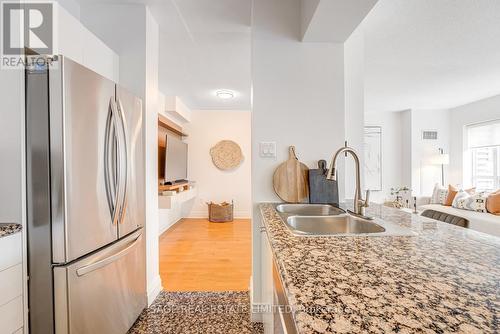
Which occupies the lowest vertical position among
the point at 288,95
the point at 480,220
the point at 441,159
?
the point at 480,220

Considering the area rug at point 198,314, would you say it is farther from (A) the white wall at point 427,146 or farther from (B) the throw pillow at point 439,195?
(A) the white wall at point 427,146

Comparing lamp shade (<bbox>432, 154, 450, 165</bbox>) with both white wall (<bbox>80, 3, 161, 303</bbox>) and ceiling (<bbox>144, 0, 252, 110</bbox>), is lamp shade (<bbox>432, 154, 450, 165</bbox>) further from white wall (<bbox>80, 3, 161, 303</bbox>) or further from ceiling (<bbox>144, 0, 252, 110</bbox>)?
white wall (<bbox>80, 3, 161, 303</bbox>)

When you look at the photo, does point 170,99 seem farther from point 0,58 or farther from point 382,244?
point 382,244

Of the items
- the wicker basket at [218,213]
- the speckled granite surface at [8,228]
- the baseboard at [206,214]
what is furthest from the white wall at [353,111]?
the baseboard at [206,214]

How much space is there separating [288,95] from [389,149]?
5176 millimetres

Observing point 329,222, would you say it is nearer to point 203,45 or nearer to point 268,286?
point 268,286

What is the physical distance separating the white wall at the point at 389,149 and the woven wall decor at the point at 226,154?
11.0 ft

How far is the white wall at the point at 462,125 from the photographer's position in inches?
180

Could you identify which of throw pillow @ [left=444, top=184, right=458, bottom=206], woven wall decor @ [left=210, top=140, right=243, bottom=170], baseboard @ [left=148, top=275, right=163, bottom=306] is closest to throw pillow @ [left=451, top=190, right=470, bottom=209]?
throw pillow @ [left=444, top=184, right=458, bottom=206]

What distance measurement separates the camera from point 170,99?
13.5ft

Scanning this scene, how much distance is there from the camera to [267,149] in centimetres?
177

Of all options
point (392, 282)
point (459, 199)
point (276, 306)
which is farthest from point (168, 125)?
point (459, 199)

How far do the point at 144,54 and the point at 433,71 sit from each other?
12.3 feet

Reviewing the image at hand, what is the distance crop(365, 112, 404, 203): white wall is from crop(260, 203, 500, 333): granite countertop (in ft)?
17.7
